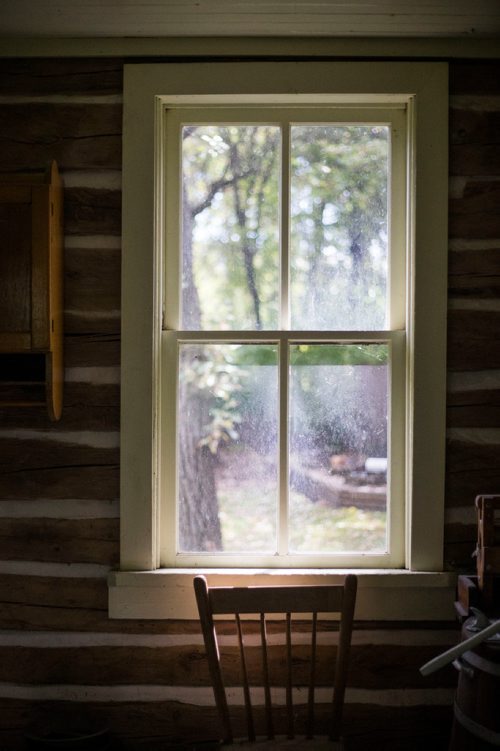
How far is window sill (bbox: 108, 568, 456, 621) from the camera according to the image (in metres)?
2.44

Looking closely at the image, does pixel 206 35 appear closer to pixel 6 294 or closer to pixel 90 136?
pixel 90 136

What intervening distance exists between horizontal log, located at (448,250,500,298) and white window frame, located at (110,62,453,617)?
0.17ft

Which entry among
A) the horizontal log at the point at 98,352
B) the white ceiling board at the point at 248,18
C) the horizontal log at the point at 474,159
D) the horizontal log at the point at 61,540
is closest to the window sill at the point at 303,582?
the horizontal log at the point at 61,540

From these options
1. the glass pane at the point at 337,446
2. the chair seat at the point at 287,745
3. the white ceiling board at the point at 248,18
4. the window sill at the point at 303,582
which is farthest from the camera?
the glass pane at the point at 337,446

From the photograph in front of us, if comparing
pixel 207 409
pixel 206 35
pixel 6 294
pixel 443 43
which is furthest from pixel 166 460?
pixel 443 43

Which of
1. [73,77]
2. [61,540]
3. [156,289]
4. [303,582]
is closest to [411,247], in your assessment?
[156,289]

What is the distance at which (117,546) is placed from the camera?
2.51 meters

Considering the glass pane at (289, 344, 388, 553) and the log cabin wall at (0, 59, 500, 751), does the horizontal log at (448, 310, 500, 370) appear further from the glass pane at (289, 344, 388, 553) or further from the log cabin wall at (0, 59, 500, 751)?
the glass pane at (289, 344, 388, 553)

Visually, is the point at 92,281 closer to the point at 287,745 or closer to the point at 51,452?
the point at 51,452

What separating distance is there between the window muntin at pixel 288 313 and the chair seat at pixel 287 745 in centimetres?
57

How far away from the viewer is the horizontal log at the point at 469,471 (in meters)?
2.48

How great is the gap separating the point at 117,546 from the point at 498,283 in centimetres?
158

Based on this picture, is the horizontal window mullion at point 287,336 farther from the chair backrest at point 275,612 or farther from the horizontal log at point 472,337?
the chair backrest at point 275,612

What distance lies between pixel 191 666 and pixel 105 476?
2.33 ft
